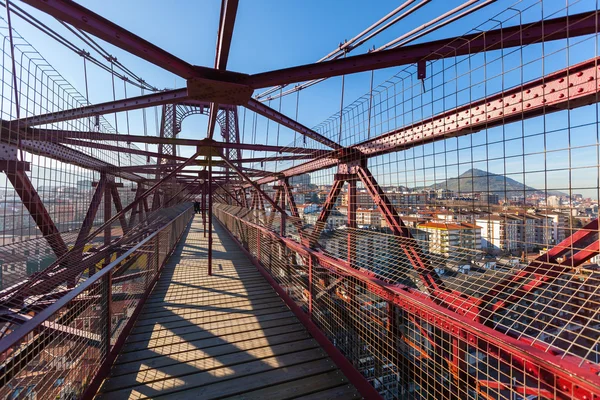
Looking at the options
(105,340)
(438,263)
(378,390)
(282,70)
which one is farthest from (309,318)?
(282,70)

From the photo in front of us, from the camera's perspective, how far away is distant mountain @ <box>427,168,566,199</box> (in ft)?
7.13

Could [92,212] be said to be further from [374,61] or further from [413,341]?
[413,341]

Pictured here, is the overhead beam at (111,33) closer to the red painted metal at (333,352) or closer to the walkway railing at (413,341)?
the walkway railing at (413,341)

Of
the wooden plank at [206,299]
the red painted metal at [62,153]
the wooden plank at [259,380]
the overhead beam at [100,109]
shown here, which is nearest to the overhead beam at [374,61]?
the overhead beam at [100,109]

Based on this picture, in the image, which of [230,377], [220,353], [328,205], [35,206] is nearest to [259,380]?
[230,377]

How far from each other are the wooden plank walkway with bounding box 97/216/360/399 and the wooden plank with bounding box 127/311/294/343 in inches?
0.5

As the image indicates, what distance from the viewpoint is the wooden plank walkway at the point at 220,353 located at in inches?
103

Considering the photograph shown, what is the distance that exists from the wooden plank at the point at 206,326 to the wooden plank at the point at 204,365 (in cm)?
68

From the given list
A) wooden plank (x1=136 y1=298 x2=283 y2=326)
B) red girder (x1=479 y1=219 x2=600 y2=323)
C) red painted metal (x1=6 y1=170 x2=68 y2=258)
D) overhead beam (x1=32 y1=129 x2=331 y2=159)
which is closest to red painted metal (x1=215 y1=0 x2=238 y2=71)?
overhead beam (x1=32 y1=129 x2=331 y2=159)

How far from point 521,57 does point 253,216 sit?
250 inches

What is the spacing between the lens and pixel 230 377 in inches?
110

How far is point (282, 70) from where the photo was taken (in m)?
3.25

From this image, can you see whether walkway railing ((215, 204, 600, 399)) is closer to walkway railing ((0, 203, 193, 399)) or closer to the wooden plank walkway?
the wooden plank walkway

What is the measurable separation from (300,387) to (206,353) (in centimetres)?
128
